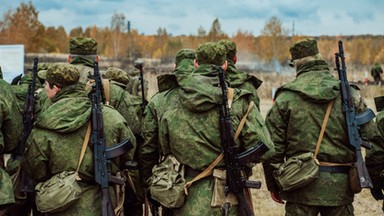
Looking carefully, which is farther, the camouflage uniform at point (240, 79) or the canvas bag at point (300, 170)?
the camouflage uniform at point (240, 79)

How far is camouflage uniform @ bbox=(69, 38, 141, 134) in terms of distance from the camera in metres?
6.38

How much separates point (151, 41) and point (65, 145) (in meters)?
112

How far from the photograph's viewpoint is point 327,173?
555cm

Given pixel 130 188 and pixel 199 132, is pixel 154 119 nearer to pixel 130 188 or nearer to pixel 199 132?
pixel 199 132

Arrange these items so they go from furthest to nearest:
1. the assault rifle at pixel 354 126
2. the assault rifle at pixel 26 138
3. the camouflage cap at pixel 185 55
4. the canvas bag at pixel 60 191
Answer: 1. the camouflage cap at pixel 185 55
2. the assault rifle at pixel 354 126
3. the assault rifle at pixel 26 138
4. the canvas bag at pixel 60 191

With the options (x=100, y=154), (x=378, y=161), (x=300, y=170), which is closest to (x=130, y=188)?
(x=100, y=154)

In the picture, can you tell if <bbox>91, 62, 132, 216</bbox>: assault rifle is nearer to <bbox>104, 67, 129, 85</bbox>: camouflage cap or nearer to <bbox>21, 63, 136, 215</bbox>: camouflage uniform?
<bbox>21, 63, 136, 215</bbox>: camouflage uniform

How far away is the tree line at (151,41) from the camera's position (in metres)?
A: 64.7

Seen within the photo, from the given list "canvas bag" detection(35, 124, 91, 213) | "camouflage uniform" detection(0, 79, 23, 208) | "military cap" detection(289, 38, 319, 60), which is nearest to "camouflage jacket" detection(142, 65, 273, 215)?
"canvas bag" detection(35, 124, 91, 213)

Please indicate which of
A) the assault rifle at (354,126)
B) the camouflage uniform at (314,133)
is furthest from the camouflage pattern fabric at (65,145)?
the assault rifle at (354,126)

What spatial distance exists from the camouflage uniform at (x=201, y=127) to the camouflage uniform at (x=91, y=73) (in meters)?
1.49

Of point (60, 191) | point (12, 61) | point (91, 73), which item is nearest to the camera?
point (60, 191)

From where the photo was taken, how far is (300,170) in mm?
5445

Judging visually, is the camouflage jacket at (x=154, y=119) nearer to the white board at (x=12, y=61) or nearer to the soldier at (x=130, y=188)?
the soldier at (x=130, y=188)
